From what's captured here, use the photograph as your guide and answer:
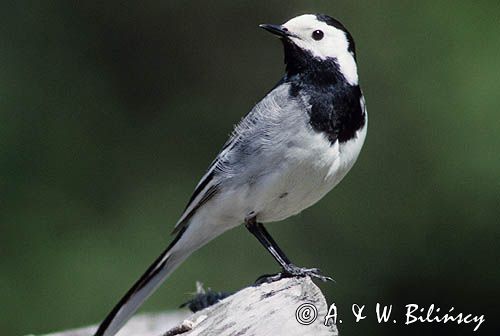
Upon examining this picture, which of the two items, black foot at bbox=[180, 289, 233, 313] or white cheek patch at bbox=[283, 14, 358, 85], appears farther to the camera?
black foot at bbox=[180, 289, 233, 313]

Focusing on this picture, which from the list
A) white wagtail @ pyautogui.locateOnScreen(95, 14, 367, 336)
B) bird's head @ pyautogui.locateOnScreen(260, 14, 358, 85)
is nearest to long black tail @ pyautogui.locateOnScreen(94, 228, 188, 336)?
white wagtail @ pyautogui.locateOnScreen(95, 14, 367, 336)

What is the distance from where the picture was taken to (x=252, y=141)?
4.71 meters

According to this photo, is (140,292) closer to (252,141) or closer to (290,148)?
(252,141)

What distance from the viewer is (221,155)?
15.9 ft

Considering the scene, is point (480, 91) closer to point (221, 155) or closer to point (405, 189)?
point (405, 189)

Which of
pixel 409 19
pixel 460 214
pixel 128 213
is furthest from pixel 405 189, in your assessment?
pixel 128 213

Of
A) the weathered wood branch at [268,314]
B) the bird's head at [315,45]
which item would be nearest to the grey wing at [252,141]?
the bird's head at [315,45]

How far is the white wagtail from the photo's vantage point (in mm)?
4543

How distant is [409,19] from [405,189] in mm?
1092

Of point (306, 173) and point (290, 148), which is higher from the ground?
point (290, 148)

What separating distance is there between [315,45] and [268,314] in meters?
1.24

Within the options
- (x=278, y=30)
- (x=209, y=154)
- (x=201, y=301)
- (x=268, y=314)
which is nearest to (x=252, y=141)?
(x=278, y=30)

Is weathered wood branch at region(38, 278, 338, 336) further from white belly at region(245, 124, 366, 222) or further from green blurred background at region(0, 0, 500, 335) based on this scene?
green blurred background at region(0, 0, 500, 335)

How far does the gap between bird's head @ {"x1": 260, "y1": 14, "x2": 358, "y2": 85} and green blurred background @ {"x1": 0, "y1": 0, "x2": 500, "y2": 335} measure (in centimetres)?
241
